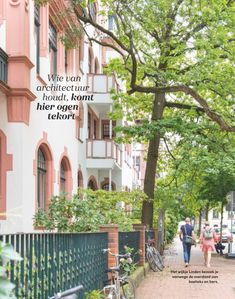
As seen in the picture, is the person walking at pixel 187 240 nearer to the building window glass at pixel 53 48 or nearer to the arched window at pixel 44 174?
the arched window at pixel 44 174

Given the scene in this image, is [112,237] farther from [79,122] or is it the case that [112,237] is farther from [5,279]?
[79,122]

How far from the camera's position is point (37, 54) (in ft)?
55.2

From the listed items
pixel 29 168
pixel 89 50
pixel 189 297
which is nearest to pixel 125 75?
pixel 89 50

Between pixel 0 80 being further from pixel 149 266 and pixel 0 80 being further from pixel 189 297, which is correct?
pixel 149 266

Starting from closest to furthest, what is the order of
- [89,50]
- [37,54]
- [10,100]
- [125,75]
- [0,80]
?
[0,80] → [10,100] → [37,54] → [125,75] → [89,50]

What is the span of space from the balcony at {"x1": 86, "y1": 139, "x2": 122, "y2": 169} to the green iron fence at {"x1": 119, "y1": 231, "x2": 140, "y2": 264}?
9911 mm

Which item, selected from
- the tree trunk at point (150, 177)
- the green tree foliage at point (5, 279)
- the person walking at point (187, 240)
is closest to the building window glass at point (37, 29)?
the tree trunk at point (150, 177)

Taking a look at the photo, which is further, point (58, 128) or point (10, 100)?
point (58, 128)

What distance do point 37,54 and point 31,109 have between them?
1861 mm

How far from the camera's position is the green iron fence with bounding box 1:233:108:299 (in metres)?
4.71

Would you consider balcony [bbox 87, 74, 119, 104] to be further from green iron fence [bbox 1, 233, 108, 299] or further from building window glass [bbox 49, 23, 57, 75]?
green iron fence [bbox 1, 233, 108, 299]
